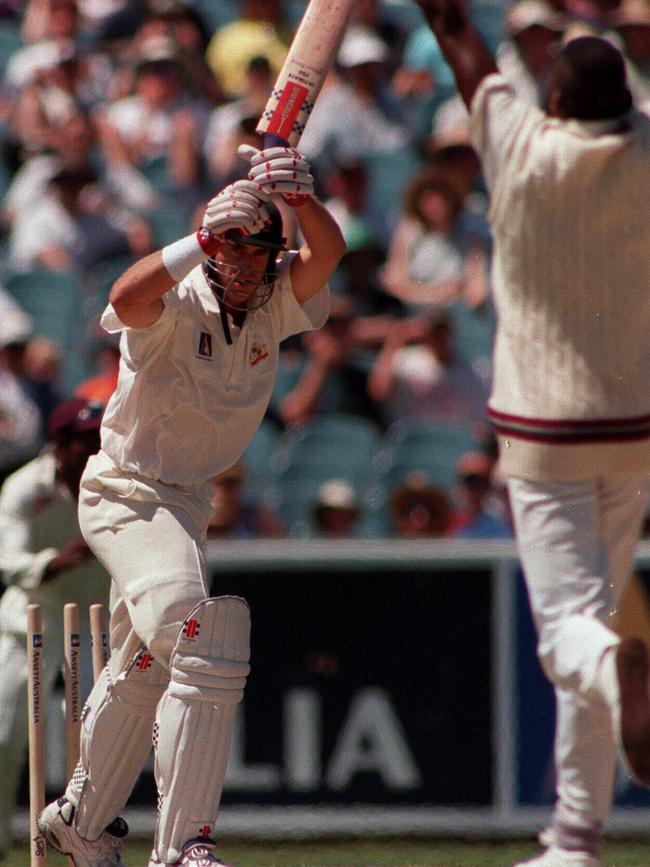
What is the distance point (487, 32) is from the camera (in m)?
10.2

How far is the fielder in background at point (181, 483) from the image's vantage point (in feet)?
13.6

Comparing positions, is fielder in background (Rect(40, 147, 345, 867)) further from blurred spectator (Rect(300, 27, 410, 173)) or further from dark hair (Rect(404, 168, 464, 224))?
blurred spectator (Rect(300, 27, 410, 173))

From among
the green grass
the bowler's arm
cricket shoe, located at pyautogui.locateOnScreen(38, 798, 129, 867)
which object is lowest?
the green grass

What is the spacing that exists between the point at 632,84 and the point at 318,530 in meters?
2.95

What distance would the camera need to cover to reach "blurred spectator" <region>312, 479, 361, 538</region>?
7820 mm

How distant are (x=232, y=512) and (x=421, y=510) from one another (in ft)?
2.70

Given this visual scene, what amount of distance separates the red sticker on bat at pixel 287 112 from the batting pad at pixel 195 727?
1.18 m

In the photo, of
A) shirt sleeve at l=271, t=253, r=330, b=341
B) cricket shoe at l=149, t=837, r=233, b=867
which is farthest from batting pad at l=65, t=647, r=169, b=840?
shirt sleeve at l=271, t=253, r=330, b=341

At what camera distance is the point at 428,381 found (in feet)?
27.9

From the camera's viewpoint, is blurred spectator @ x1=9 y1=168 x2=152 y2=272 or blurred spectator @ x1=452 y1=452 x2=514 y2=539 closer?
blurred spectator @ x1=452 y1=452 x2=514 y2=539

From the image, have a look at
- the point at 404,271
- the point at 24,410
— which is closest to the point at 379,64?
the point at 404,271

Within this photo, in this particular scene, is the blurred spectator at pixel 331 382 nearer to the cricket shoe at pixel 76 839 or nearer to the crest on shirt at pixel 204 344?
the cricket shoe at pixel 76 839

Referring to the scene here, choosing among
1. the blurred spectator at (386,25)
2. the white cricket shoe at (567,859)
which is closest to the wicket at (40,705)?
the white cricket shoe at (567,859)

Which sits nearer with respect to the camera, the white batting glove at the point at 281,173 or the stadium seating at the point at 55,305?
the white batting glove at the point at 281,173
